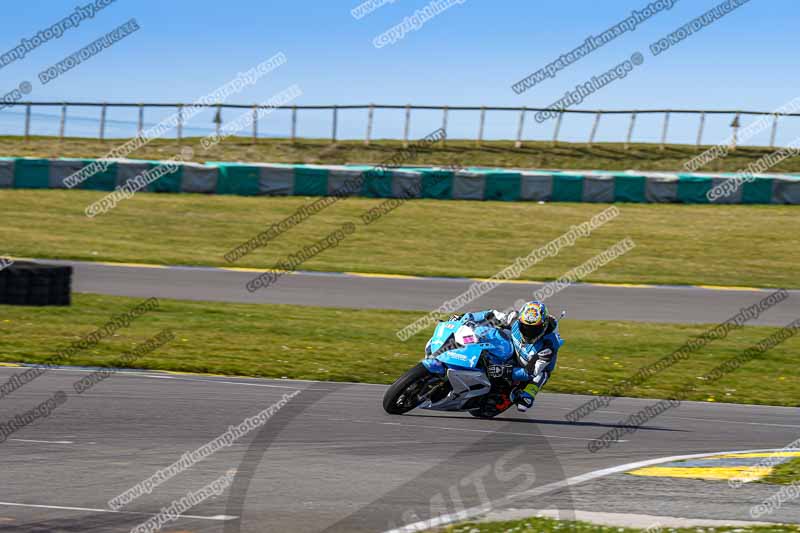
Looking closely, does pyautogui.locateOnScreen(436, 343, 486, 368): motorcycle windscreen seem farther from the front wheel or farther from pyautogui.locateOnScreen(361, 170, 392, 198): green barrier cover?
pyautogui.locateOnScreen(361, 170, 392, 198): green barrier cover

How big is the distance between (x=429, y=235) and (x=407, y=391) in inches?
774

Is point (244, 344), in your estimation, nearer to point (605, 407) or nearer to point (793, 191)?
point (605, 407)

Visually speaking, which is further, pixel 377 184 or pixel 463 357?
pixel 377 184

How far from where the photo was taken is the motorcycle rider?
11891 mm

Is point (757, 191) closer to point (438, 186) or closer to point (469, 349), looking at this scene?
point (438, 186)

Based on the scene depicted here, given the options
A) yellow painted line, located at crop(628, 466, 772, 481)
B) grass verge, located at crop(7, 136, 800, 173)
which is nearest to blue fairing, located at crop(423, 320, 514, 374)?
yellow painted line, located at crop(628, 466, 772, 481)

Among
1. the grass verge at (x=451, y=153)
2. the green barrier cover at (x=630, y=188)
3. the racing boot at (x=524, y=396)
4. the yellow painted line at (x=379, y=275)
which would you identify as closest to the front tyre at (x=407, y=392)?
the racing boot at (x=524, y=396)

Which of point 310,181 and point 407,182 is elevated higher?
point 407,182

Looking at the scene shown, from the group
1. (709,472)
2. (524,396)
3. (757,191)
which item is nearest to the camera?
(709,472)

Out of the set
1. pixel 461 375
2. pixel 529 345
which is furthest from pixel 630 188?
pixel 461 375

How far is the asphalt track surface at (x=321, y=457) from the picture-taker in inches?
312

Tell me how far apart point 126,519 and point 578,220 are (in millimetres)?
27518

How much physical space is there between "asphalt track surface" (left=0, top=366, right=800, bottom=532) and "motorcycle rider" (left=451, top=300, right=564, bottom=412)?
0.40 metres

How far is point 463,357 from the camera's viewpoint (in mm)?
11562
